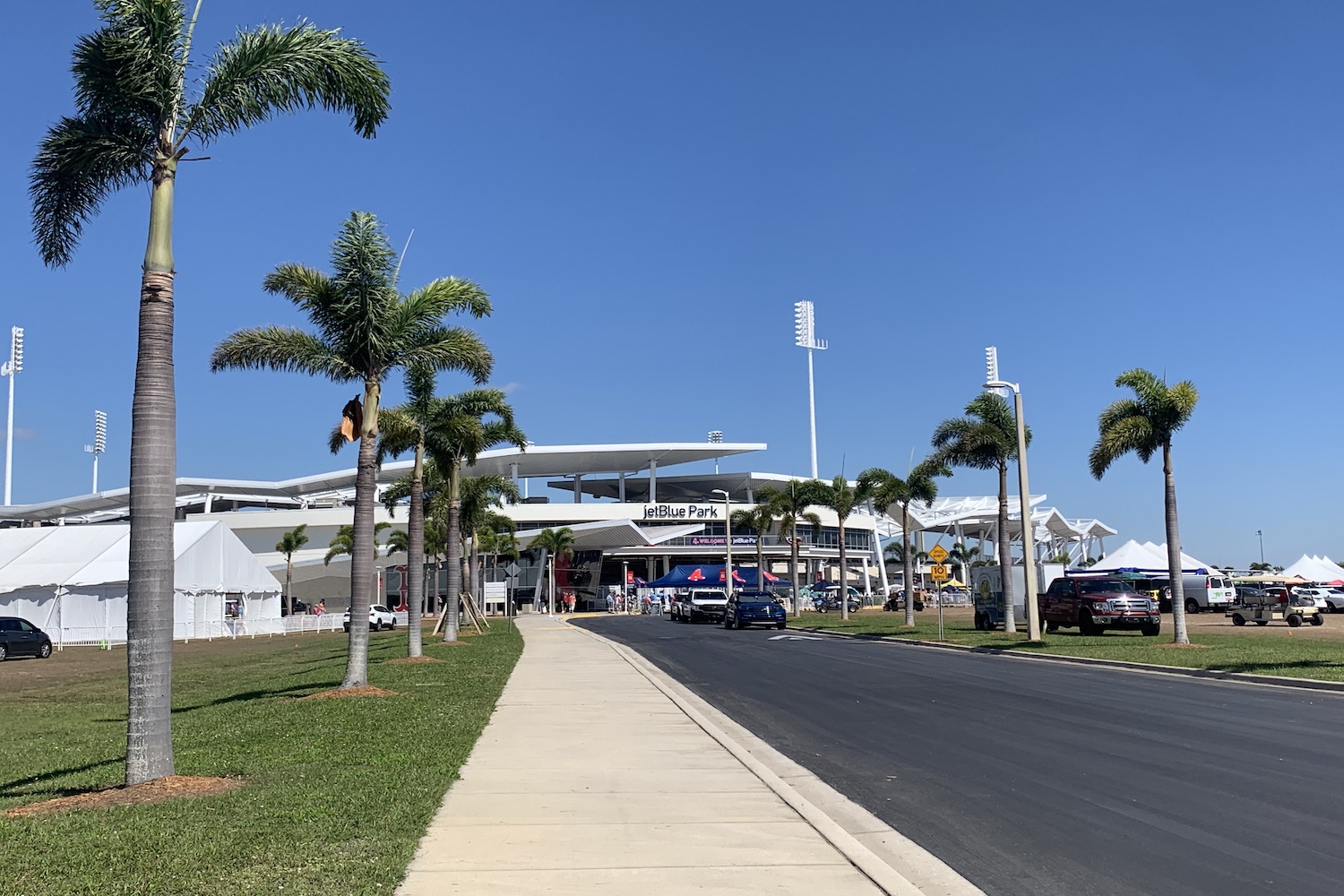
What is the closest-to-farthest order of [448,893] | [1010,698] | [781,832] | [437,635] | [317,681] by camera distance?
[448,893], [781,832], [1010,698], [317,681], [437,635]

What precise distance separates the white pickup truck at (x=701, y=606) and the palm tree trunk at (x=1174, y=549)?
29787 millimetres

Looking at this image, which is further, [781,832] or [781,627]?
[781,627]

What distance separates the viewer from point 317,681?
2128cm

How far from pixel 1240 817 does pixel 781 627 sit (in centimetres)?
3965

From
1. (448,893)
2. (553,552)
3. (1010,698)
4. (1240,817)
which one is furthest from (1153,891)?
(553,552)

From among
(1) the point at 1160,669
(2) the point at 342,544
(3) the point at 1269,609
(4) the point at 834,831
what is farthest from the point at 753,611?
(2) the point at 342,544

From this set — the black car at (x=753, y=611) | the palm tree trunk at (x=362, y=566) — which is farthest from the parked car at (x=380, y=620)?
the palm tree trunk at (x=362, y=566)

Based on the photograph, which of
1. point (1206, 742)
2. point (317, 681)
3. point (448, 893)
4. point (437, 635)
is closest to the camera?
point (448, 893)

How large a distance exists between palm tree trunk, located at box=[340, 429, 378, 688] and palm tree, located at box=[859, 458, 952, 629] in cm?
2744

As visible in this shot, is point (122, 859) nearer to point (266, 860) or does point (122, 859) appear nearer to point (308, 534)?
point (266, 860)

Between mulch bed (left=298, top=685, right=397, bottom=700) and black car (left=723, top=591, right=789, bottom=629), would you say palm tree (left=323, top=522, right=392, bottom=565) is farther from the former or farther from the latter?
mulch bed (left=298, top=685, right=397, bottom=700)

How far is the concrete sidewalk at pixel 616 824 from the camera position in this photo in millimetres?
6145

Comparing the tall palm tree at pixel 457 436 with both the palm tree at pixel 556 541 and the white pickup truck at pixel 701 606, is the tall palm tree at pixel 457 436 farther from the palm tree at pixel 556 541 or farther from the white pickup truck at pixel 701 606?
the palm tree at pixel 556 541

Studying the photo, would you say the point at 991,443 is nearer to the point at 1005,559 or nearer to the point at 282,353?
the point at 1005,559
